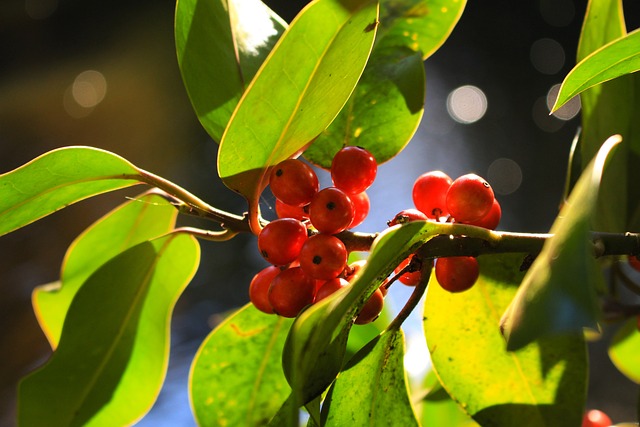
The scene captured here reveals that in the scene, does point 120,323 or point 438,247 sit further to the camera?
point 120,323

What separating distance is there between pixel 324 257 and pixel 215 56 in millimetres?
191

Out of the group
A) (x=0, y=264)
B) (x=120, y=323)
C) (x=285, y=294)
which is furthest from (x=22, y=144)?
(x=285, y=294)

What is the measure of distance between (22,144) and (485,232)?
1994mm

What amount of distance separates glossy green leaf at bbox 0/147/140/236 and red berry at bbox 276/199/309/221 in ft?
0.34

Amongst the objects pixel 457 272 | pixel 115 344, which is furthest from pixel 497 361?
pixel 115 344

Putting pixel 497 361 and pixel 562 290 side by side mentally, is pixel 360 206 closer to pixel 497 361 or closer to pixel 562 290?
pixel 497 361

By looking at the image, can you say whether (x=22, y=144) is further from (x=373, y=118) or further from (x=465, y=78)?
(x=373, y=118)

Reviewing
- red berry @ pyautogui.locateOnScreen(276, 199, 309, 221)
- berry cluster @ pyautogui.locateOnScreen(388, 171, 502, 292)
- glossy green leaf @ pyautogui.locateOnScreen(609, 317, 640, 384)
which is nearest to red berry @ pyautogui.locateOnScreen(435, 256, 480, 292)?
berry cluster @ pyautogui.locateOnScreen(388, 171, 502, 292)

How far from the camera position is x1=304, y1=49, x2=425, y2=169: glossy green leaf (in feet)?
1.75

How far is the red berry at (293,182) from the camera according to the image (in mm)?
447

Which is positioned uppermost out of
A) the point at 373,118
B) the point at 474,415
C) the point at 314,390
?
the point at 373,118

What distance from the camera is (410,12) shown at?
56 cm

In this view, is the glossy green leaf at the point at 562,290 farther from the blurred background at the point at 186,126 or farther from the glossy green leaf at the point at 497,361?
the blurred background at the point at 186,126

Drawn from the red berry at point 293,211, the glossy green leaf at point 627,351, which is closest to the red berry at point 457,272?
the red berry at point 293,211
